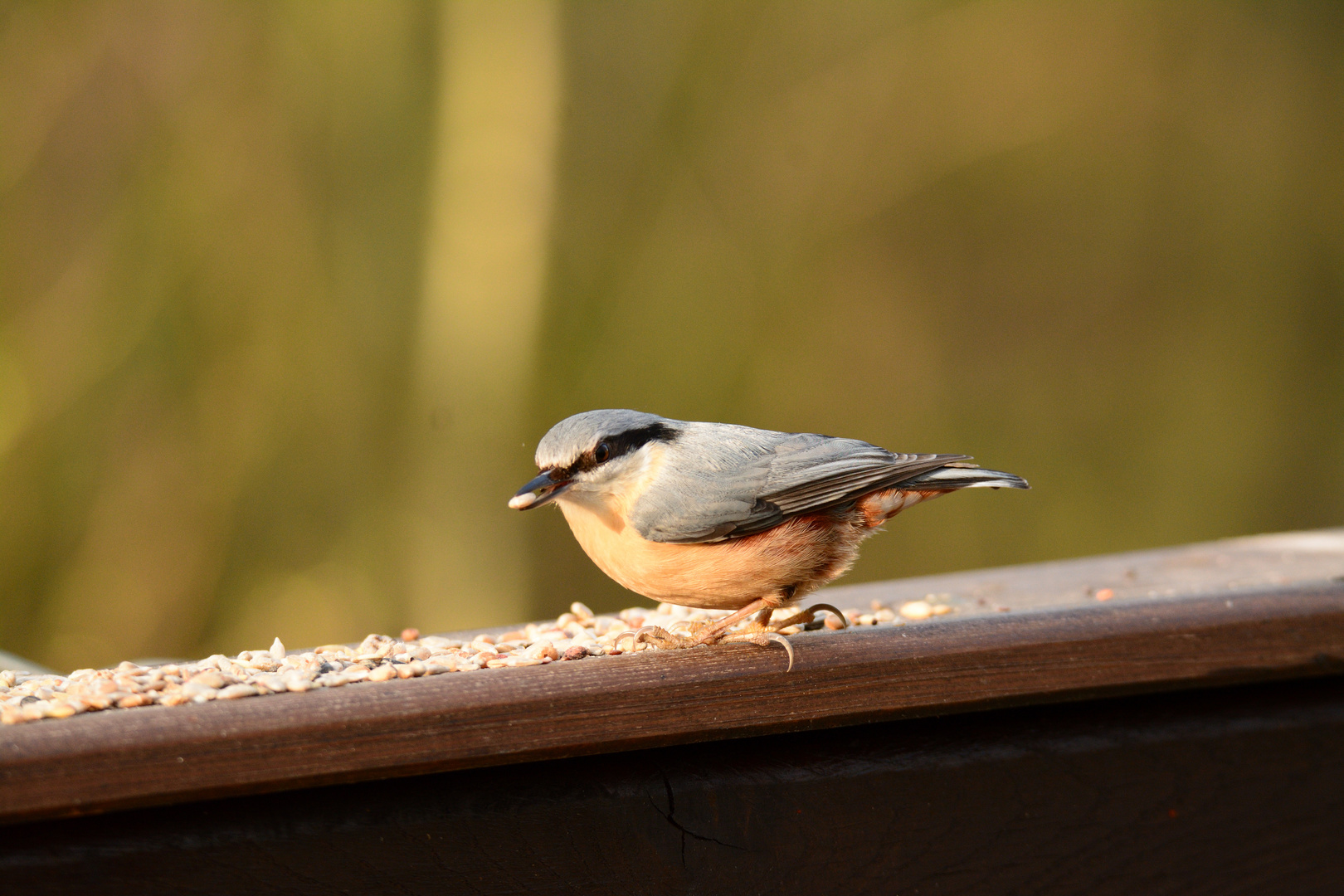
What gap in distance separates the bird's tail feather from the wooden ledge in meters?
0.22

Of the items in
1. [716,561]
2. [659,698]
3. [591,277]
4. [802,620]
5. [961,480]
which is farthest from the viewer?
[591,277]

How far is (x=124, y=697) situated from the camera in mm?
1240

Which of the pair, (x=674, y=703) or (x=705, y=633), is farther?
(x=705, y=633)

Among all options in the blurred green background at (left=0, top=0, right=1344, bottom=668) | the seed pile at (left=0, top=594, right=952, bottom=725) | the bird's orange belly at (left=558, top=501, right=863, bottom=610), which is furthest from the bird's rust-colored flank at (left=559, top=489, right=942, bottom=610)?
the blurred green background at (left=0, top=0, right=1344, bottom=668)

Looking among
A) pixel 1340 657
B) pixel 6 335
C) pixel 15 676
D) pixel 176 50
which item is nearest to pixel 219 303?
pixel 6 335

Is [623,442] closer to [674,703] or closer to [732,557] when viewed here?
[732,557]

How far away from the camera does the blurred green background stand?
4312 mm

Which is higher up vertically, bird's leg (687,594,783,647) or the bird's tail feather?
the bird's tail feather

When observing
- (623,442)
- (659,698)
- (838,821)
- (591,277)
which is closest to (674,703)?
(659,698)

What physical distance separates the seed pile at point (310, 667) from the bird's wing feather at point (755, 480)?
20cm

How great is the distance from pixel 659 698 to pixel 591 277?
3720 millimetres

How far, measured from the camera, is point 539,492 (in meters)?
1.61

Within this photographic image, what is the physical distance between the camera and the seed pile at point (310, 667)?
1.24 metres

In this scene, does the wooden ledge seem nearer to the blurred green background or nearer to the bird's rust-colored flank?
the bird's rust-colored flank
